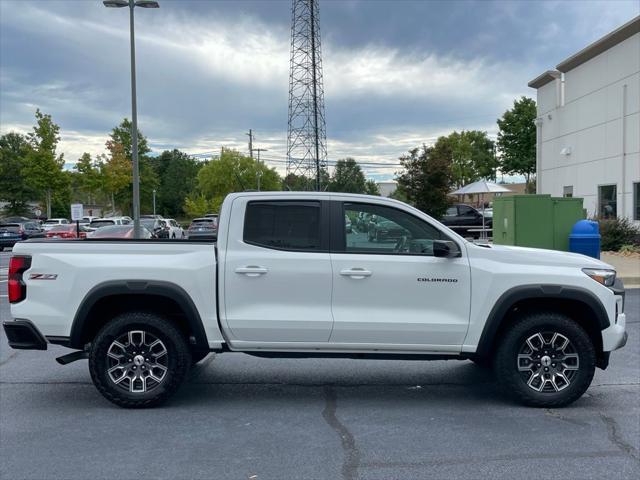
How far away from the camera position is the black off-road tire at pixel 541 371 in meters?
5.13

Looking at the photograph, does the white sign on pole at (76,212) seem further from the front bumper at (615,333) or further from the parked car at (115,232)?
the front bumper at (615,333)

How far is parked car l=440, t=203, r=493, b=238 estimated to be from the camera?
97.6 feet

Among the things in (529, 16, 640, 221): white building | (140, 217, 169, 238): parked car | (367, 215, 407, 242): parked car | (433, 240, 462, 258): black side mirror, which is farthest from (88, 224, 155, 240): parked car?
(433, 240, 462, 258): black side mirror

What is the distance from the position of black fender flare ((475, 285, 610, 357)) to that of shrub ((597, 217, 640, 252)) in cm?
1658

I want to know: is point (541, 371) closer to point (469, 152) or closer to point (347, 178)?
point (469, 152)

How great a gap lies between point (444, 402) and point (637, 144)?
18897 millimetres

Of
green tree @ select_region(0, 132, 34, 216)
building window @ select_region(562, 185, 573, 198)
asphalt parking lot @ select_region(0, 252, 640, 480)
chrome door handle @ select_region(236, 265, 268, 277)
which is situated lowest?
asphalt parking lot @ select_region(0, 252, 640, 480)

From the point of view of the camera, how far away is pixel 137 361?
523 centimetres

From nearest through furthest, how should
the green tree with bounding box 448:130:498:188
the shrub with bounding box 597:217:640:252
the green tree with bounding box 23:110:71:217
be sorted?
the shrub with bounding box 597:217:640:252 < the green tree with bounding box 23:110:71:217 < the green tree with bounding box 448:130:498:188

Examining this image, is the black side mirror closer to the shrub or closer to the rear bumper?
the rear bumper

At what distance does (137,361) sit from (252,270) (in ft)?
4.29

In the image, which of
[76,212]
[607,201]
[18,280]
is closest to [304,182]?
[76,212]

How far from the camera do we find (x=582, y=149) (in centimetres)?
2491

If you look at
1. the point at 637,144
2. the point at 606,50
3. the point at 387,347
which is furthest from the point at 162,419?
the point at 606,50
